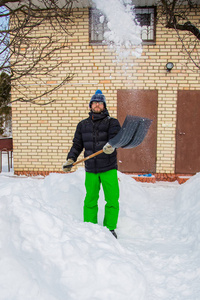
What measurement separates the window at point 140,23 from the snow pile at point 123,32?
82mm

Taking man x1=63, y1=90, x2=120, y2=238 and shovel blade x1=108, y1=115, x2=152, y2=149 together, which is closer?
shovel blade x1=108, y1=115, x2=152, y2=149

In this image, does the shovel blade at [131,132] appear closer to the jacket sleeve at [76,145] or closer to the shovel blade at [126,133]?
the shovel blade at [126,133]

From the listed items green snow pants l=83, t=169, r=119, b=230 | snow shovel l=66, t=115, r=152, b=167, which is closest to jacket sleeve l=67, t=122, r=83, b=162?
green snow pants l=83, t=169, r=119, b=230

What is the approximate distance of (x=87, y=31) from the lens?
18.7 ft

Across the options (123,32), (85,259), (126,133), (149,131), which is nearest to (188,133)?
(149,131)

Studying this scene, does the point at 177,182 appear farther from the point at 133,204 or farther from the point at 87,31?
the point at 87,31

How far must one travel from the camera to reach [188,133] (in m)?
5.81

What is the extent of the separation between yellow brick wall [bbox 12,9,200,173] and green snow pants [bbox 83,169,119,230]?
3.06 meters

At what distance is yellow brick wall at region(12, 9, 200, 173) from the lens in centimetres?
569

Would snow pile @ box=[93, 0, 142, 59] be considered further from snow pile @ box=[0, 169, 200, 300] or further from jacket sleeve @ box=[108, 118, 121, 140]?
snow pile @ box=[0, 169, 200, 300]

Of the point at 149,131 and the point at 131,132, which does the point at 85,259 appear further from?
the point at 149,131

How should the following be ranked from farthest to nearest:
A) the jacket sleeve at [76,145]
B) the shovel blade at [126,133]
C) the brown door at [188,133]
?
the brown door at [188,133] < the jacket sleeve at [76,145] < the shovel blade at [126,133]

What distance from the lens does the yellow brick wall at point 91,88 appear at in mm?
5691

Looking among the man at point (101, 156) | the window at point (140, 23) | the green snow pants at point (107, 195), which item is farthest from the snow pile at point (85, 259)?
the window at point (140, 23)
